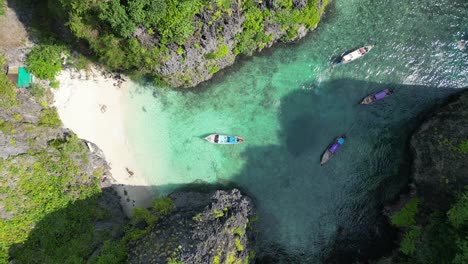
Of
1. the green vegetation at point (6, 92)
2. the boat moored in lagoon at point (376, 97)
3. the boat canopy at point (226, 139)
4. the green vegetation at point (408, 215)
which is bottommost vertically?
the green vegetation at point (408, 215)

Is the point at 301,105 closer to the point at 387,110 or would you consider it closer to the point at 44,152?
the point at 387,110

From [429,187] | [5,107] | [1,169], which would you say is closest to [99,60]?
[5,107]

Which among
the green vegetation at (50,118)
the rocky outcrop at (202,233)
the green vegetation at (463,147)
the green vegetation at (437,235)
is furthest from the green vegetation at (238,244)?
the green vegetation at (463,147)

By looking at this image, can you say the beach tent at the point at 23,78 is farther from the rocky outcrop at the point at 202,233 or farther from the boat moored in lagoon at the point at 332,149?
the boat moored in lagoon at the point at 332,149

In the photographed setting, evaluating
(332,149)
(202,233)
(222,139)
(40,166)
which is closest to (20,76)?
(40,166)

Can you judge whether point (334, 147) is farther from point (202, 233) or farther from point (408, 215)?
point (202, 233)

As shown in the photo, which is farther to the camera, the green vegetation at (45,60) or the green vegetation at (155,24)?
the green vegetation at (45,60)
